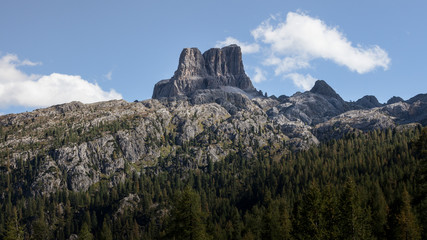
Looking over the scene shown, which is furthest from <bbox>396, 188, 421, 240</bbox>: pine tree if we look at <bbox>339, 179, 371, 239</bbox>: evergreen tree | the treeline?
<bbox>339, 179, 371, 239</bbox>: evergreen tree

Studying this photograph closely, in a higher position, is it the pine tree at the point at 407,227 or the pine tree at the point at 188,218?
the pine tree at the point at 188,218

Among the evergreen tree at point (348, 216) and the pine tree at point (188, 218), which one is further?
the pine tree at point (188, 218)

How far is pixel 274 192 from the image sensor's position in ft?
611

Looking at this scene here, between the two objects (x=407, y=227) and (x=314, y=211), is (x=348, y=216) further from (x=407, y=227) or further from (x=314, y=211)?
(x=407, y=227)

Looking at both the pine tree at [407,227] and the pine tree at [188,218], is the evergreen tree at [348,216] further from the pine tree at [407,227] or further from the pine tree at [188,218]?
the pine tree at [188,218]

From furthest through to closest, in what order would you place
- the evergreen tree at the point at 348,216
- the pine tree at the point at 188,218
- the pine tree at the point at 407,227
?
the pine tree at the point at 407,227, the pine tree at the point at 188,218, the evergreen tree at the point at 348,216

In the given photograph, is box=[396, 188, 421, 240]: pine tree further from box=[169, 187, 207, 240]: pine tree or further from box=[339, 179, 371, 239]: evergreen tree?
box=[169, 187, 207, 240]: pine tree

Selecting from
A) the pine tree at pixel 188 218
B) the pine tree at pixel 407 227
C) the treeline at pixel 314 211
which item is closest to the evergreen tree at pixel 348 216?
the treeline at pixel 314 211

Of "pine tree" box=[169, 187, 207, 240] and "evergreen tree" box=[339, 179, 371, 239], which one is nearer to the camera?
"evergreen tree" box=[339, 179, 371, 239]

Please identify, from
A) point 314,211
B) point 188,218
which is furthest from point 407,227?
point 188,218

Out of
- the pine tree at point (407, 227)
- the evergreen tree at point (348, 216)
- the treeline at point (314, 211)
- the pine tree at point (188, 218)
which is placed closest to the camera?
the evergreen tree at point (348, 216)

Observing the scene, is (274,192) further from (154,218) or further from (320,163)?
(154,218)

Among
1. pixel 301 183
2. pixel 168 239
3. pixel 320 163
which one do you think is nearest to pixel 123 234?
pixel 301 183

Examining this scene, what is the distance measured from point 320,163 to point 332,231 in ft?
509
